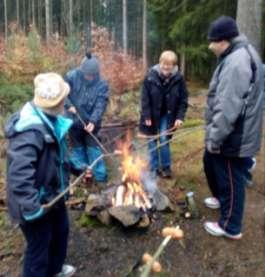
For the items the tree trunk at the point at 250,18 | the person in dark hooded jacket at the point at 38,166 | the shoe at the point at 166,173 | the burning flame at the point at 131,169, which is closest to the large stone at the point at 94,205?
the burning flame at the point at 131,169

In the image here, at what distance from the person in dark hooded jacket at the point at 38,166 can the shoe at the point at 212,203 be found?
2139 mm

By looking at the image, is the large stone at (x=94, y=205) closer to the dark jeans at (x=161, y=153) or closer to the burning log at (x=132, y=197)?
the burning log at (x=132, y=197)

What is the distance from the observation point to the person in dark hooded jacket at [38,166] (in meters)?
3.21

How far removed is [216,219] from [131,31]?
2760 cm

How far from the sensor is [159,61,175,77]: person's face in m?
5.78

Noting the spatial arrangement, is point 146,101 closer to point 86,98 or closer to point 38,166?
point 86,98

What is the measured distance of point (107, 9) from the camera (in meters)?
Result: 31.9

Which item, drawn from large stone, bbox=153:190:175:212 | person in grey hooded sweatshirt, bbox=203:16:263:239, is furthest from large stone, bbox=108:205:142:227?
person in grey hooded sweatshirt, bbox=203:16:263:239

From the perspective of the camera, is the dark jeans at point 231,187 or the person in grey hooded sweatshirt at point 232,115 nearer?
the person in grey hooded sweatshirt at point 232,115

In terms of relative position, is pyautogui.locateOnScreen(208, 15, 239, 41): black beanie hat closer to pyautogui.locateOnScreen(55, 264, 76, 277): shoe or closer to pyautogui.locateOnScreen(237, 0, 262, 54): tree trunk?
pyautogui.locateOnScreen(55, 264, 76, 277): shoe

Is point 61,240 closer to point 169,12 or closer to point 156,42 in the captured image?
point 169,12

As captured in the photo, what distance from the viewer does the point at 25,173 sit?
3186mm

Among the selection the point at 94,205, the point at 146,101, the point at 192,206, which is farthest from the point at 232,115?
the point at 146,101

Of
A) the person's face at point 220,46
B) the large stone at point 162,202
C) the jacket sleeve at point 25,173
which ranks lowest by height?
the large stone at point 162,202
